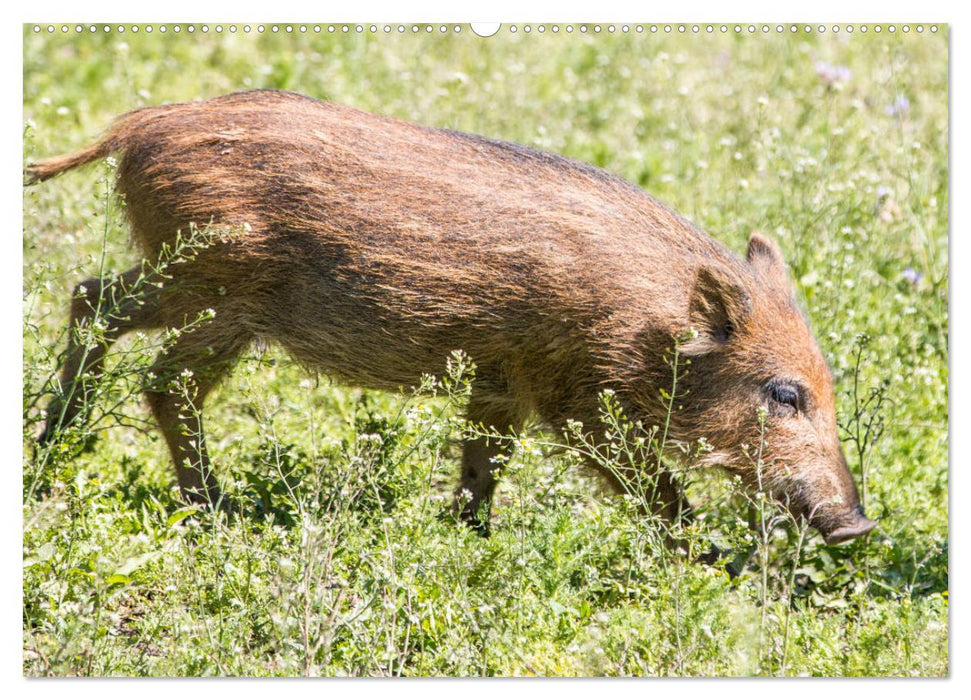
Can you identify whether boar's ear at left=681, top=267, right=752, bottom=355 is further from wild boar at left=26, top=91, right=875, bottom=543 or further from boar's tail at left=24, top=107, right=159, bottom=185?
boar's tail at left=24, top=107, right=159, bottom=185

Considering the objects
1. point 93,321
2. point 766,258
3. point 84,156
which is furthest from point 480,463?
point 84,156

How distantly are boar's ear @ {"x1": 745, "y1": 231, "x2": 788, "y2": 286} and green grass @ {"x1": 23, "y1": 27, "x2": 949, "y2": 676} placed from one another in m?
0.57

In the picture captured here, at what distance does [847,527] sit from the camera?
5.11 meters

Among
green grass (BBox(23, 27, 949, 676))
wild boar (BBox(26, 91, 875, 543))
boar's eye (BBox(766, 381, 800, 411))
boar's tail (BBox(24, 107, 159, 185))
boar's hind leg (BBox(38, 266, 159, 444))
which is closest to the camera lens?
green grass (BBox(23, 27, 949, 676))

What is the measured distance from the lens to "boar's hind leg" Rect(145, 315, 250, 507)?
530 centimetres

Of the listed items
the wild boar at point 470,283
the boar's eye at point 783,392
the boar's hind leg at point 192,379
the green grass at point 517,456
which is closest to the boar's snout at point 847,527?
the wild boar at point 470,283

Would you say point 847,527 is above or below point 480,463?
above

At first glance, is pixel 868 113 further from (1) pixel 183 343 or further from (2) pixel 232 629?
(2) pixel 232 629

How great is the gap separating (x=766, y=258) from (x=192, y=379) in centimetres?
241

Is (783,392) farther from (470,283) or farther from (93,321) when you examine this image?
(93,321)

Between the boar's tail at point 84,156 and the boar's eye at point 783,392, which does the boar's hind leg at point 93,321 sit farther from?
the boar's eye at point 783,392

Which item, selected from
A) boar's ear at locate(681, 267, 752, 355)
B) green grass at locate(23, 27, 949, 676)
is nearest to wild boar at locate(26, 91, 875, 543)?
A: boar's ear at locate(681, 267, 752, 355)

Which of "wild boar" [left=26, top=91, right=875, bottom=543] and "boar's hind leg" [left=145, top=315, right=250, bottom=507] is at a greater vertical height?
"wild boar" [left=26, top=91, right=875, bottom=543]

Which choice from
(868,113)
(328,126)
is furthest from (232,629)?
(868,113)
